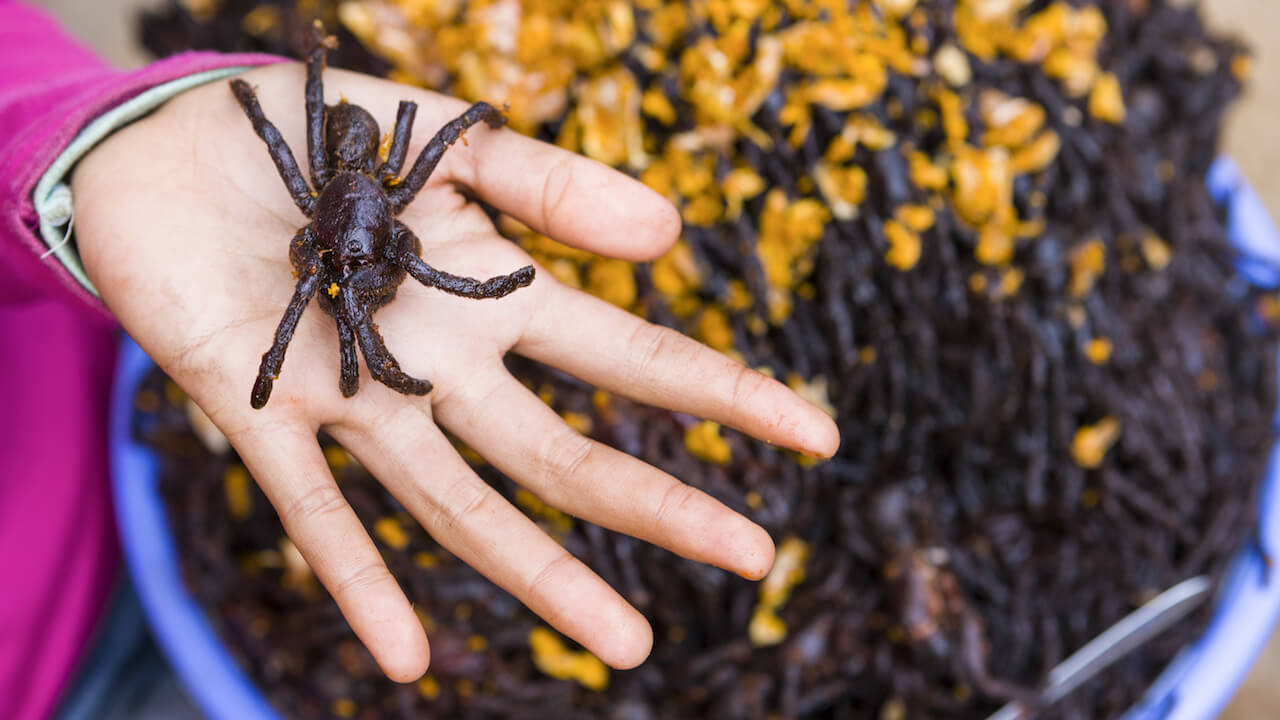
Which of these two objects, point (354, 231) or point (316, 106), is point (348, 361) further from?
point (316, 106)

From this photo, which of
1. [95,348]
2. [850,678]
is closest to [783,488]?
[850,678]

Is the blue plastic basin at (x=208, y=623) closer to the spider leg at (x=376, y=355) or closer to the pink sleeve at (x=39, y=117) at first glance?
the pink sleeve at (x=39, y=117)

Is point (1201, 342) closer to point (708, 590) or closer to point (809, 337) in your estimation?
point (809, 337)

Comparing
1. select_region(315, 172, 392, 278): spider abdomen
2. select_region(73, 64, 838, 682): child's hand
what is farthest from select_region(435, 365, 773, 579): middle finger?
A: select_region(315, 172, 392, 278): spider abdomen

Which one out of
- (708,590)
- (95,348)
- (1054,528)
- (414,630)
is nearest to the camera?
(414,630)

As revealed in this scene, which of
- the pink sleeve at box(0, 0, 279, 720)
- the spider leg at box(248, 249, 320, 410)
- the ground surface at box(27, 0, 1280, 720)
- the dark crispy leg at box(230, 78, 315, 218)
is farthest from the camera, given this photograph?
the ground surface at box(27, 0, 1280, 720)

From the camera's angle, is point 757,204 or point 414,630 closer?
point 414,630

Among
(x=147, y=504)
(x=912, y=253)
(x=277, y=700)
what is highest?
(x=912, y=253)

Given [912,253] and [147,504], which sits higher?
[912,253]

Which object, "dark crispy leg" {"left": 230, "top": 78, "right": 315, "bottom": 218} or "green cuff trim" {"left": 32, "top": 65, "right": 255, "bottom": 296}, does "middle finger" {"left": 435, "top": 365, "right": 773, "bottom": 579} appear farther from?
"green cuff trim" {"left": 32, "top": 65, "right": 255, "bottom": 296}
